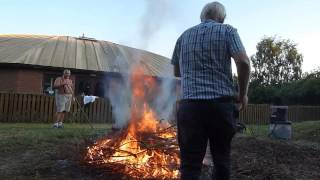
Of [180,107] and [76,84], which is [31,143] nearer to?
[180,107]

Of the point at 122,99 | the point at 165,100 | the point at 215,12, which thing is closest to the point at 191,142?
the point at 215,12

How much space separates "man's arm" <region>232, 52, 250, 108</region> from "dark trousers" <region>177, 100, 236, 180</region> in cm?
15

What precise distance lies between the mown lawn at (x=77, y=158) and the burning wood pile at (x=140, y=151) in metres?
0.30

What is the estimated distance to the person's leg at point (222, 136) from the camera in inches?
175

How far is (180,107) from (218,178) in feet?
2.58

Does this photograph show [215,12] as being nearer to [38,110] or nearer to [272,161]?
[272,161]

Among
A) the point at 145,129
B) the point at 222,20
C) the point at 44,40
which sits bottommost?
the point at 145,129

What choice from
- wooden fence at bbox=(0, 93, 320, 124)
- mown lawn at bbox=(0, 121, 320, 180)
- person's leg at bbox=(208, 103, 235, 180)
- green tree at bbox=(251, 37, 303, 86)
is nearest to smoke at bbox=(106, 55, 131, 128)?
mown lawn at bbox=(0, 121, 320, 180)

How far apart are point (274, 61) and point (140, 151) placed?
5302 centimetres

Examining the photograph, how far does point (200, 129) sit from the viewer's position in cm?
447

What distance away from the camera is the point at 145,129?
24.5ft

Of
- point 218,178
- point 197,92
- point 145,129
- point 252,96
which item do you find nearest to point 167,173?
point 145,129

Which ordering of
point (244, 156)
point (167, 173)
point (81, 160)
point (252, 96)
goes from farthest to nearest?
point (252, 96), point (244, 156), point (81, 160), point (167, 173)

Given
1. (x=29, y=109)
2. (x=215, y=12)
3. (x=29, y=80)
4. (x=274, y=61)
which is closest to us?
(x=215, y=12)
